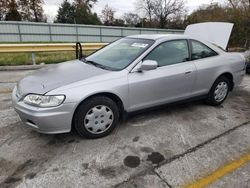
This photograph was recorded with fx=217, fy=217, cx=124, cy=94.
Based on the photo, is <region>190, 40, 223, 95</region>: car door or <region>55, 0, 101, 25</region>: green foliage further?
<region>55, 0, 101, 25</region>: green foliage

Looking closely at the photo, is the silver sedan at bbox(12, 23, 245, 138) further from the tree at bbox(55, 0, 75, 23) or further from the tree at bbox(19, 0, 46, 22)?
the tree at bbox(55, 0, 75, 23)

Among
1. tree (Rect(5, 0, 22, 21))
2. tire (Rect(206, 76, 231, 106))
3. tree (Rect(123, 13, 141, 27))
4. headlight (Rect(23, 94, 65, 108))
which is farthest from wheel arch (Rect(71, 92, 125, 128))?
tree (Rect(123, 13, 141, 27))

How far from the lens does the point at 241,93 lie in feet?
17.8

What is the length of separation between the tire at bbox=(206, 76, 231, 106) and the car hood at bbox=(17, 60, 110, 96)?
231 cm

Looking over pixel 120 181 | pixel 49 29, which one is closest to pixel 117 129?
pixel 120 181

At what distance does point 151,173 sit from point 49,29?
2320cm

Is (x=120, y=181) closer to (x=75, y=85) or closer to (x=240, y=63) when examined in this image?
(x=75, y=85)

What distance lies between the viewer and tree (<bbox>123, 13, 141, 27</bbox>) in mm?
53644

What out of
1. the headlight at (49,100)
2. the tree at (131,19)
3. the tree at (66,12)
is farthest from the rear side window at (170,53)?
the tree at (131,19)

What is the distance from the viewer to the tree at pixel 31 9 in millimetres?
39375

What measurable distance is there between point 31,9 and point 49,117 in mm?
44029

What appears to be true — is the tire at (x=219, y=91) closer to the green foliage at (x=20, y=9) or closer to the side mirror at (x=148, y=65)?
the side mirror at (x=148, y=65)

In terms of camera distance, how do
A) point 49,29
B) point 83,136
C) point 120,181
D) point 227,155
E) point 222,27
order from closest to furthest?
point 120,181 → point 227,155 → point 83,136 → point 222,27 → point 49,29

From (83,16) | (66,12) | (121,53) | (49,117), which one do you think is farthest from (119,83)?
(66,12)
